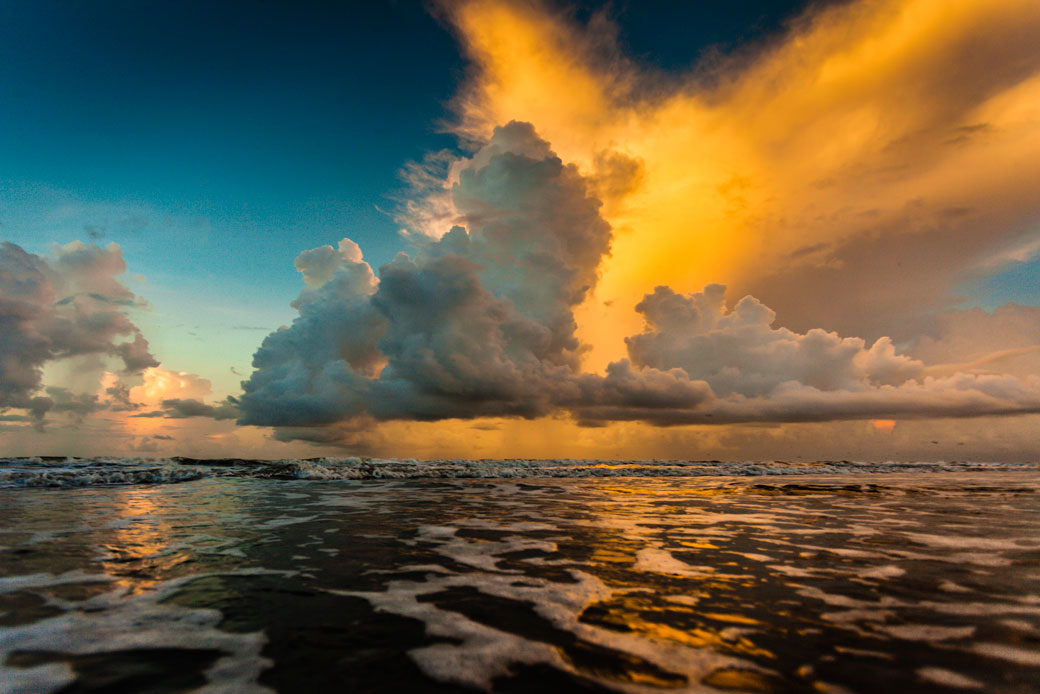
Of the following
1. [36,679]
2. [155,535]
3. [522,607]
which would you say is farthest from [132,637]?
[155,535]

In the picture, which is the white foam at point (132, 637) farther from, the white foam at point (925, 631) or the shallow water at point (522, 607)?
the white foam at point (925, 631)

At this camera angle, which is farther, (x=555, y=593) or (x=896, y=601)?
(x=555, y=593)

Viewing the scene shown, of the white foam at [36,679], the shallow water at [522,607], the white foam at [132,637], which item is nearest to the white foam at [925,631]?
the shallow water at [522,607]

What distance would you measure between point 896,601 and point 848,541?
4211 millimetres

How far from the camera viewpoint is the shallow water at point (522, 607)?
3.62 metres

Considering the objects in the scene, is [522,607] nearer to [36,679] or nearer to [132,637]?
[132,637]

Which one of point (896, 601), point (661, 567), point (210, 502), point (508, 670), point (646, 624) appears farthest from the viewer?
point (210, 502)

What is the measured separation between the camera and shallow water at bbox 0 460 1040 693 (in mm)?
3619

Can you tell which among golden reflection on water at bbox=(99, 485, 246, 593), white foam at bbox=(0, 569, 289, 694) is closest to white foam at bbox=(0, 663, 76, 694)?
white foam at bbox=(0, 569, 289, 694)

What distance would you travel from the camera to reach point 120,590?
5.90 m

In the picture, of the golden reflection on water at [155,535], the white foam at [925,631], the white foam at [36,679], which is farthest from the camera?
the golden reflection on water at [155,535]

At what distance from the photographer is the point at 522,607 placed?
5.22 m

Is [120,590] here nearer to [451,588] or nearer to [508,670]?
[451,588]

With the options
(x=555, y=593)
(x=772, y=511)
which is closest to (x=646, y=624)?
(x=555, y=593)
